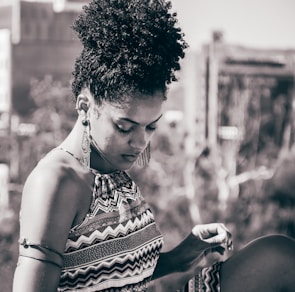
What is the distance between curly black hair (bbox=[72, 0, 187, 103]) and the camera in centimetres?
223

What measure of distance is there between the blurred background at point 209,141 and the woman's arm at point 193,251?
160 inches

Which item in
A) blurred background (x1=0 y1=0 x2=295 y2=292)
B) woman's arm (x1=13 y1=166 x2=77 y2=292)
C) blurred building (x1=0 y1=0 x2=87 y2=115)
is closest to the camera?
woman's arm (x1=13 y1=166 x2=77 y2=292)

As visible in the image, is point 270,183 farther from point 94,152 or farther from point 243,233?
point 94,152

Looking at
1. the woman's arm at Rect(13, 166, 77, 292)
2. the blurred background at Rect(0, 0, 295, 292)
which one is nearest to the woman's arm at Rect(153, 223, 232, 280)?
the woman's arm at Rect(13, 166, 77, 292)

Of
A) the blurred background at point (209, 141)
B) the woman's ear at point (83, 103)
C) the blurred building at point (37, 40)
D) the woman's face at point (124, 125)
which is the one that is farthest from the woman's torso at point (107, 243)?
the blurred building at point (37, 40)

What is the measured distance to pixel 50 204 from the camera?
6.72ft

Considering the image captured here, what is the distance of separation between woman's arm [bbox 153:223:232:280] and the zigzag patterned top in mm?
217

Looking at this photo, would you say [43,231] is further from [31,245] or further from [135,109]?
[135,109]

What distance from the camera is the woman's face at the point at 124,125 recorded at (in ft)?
7.39

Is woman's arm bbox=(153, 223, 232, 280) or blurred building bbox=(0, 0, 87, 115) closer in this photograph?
woman's arm bbox=(153, 223, 232, 280)

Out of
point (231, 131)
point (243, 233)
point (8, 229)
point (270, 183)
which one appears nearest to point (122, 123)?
point (8, 229)

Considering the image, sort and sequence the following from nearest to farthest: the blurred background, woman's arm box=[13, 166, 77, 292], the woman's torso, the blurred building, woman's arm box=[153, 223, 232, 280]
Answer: woman's arm box=[13, 166, 77, 292] → the woman's torso → woman's arm box=[153, 223, 232, 280] → the blurred background → the blurred building

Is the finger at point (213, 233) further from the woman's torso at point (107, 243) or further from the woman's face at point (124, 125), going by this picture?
the woman's face at point (124, 125)

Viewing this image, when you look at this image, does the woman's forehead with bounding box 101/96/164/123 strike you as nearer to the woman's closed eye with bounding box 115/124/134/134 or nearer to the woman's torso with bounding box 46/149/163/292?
the woman's closed eye with bounding box 115/124/134/134
